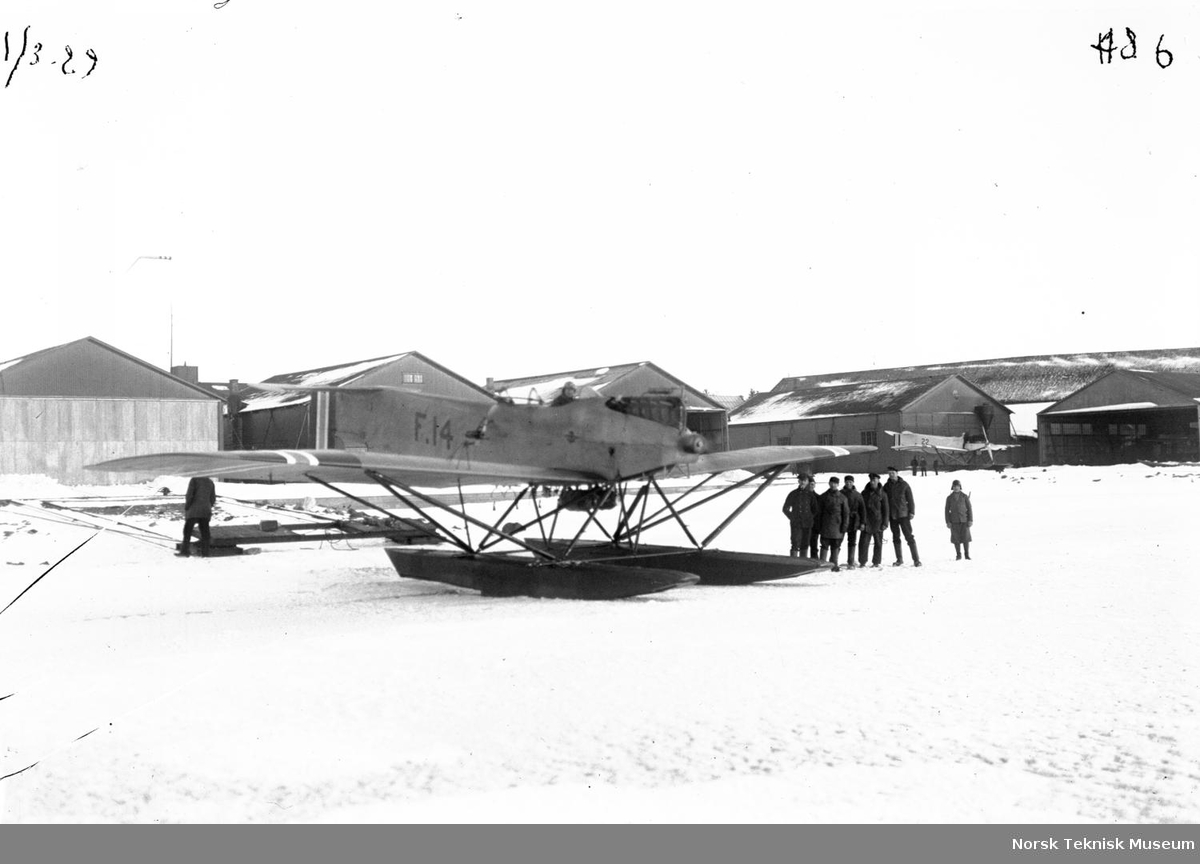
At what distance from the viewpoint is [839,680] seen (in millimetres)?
7984

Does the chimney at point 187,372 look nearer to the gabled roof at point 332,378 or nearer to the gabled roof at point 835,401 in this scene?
the gabled roof at point 332,378

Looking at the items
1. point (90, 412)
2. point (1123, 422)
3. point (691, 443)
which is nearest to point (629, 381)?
point (90, 412)

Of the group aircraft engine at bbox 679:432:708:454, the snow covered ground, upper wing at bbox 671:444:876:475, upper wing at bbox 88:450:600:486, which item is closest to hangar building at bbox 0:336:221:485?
the snow covered ground

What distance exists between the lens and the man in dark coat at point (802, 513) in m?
17.0

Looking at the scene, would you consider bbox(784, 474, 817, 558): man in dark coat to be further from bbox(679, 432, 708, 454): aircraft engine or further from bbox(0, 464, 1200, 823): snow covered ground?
bbox(0, 464, 1200, 823): snow covered ground

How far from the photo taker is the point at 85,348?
37.5m

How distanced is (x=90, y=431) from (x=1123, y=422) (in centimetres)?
5024

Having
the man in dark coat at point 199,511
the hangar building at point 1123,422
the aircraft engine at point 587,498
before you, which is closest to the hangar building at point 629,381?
the hangar building at point 1123,422

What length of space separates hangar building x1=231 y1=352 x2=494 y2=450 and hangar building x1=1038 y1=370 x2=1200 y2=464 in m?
31.9

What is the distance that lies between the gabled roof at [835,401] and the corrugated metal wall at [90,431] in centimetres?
3442

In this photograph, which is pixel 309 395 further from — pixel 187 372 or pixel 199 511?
pixel 199 511

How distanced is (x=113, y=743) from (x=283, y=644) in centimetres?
361
